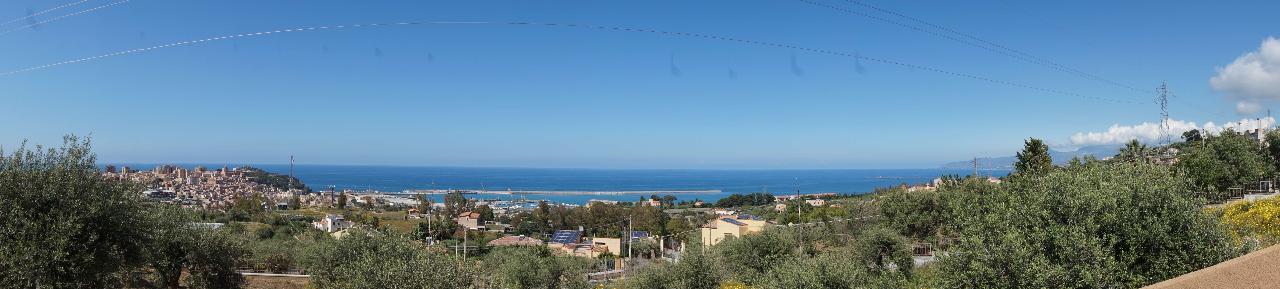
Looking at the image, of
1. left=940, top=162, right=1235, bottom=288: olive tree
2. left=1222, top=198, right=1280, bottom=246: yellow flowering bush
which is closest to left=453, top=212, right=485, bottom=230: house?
left=1222, top=198, right=1280, bottom=246: yellow flowering bush

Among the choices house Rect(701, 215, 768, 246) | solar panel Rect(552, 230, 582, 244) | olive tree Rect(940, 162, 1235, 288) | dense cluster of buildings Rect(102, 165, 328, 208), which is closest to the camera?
olive tree Rect(940, 162, 1235, 288)

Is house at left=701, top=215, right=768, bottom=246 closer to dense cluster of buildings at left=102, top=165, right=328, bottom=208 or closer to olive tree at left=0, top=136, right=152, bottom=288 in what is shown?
olive tree at left=0, top=136, right=152, bottom=288

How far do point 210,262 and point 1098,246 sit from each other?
67.9ft

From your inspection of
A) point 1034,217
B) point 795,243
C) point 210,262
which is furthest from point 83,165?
point 795,243

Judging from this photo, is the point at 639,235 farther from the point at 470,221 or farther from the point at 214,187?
the point at 214,187

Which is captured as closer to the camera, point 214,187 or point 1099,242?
point 1099,242

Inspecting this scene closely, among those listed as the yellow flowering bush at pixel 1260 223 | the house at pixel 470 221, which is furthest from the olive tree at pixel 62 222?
the house at pixel 470 221

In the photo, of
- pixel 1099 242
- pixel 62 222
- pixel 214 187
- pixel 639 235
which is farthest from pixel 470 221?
pixel 1099 242

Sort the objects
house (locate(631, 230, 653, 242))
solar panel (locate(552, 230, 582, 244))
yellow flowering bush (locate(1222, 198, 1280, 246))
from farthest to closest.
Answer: house (locate(631, 230, 653, 242))
solar panel (locate(552, 230, 582, 244))
yellow flowering bush (locate(1222, 198, 1280, 246))

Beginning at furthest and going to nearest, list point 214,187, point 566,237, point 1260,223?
point 214,187
point 566,237
point 1260,223

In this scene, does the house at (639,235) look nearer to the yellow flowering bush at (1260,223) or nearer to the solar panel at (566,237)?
the solar panel at (566,237)

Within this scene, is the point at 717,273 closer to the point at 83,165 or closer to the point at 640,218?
the point at 83,165

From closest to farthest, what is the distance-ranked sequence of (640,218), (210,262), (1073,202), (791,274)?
1. (1073,202)
2. (791,274)
3. (210,262)
4. (640,218)

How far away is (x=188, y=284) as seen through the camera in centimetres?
1877
